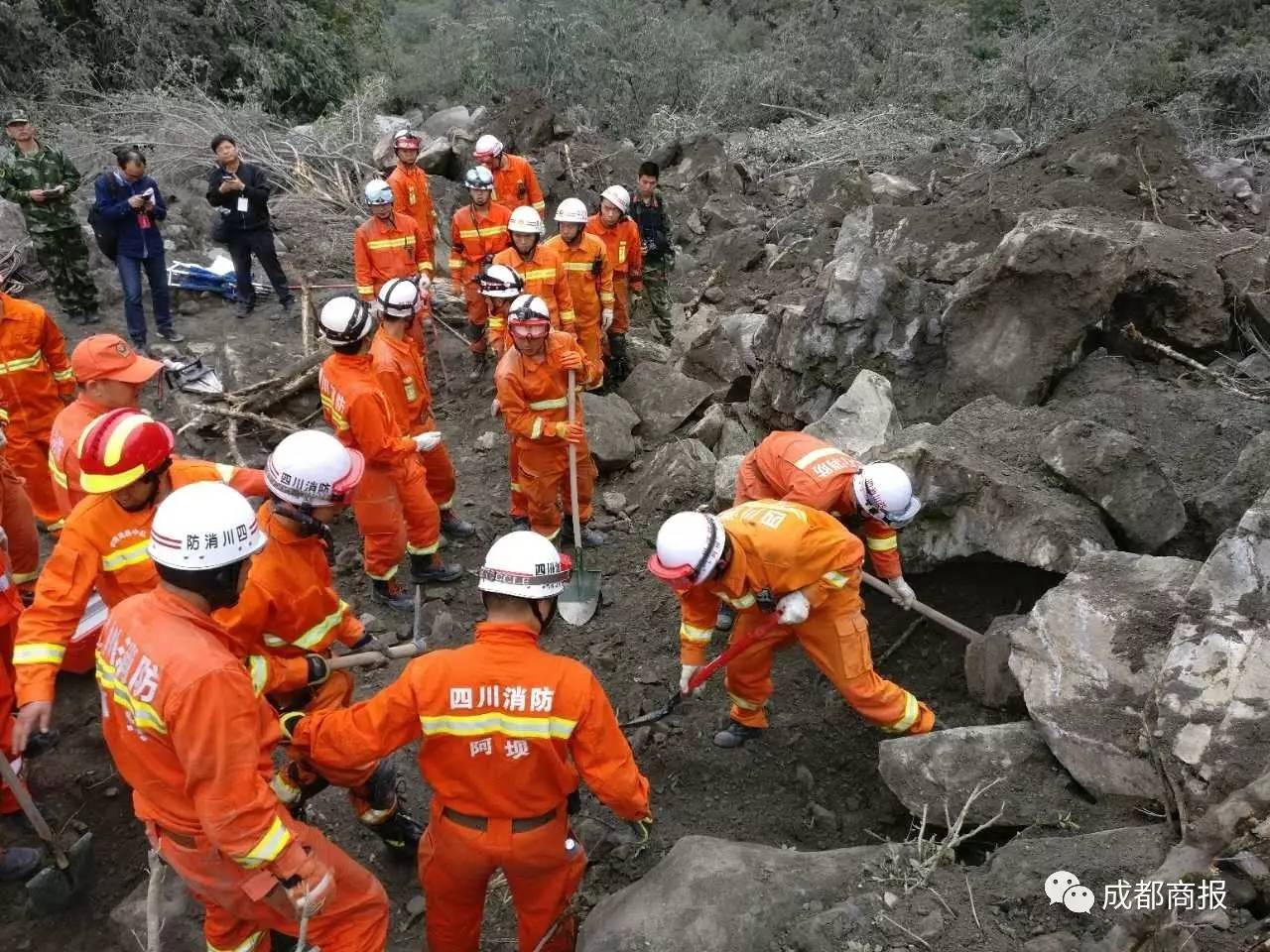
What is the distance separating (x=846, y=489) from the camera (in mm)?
4512

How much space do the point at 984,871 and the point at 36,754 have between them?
457cm

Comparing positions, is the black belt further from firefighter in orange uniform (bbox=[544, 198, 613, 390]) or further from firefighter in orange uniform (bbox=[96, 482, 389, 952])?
firefighter in orange uniform (bbox=[544, 198, 613, 390])

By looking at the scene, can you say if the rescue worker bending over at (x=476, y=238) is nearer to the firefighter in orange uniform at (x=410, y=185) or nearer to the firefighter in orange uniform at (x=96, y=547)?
the firefighter in orange uniform at (x=410, y=185)

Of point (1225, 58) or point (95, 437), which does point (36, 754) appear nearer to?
point (95, 437)

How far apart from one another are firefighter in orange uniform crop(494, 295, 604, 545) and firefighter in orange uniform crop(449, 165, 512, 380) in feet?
9.35

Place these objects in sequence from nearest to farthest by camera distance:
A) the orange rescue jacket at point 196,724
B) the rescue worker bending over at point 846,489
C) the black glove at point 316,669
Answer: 1. the orange rescue jacket at point 196,724
2. the black glove at point 316,669
3. the rescue worker bending over at point 846,489

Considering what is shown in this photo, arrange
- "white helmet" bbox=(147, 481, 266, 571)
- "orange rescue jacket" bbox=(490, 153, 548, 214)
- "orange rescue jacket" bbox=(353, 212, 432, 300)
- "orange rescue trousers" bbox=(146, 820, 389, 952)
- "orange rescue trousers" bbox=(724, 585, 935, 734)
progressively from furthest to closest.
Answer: "orange rescue jacket" bbox=(490, 153, 548, 214), "orange rescue jacket" bbox=(353, 212, 432, 300), "orange rescue trousers" bbox=(724, 585, 935, 734), "orange rescue trousers" bbox=(146, 820, 389, 952), "white helmet" bbox=(147, 481, 266, 571)

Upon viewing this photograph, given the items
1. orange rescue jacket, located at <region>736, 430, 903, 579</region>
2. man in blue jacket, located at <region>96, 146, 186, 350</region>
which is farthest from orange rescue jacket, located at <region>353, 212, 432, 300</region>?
orange rescue jacket, located at <region>736, 430, 903, 579</region>

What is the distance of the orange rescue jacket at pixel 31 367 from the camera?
19.4ft

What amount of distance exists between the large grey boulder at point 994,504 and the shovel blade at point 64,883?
421cm

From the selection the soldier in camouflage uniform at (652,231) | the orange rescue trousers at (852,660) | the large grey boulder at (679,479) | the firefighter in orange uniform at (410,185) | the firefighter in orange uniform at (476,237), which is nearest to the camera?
the orange rescue trousers at (852,660)

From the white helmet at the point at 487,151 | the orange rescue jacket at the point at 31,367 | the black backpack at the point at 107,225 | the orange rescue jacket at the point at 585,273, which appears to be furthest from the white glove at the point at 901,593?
the black backpack at the point at 107,225

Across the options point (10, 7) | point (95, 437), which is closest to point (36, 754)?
point (95, 437)

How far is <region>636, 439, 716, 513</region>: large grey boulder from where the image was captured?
6.60m
